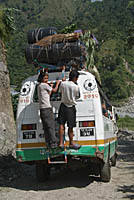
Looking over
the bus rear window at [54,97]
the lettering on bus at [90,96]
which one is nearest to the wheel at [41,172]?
the bus rear window at [54,97]

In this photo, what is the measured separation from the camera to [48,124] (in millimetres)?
6879

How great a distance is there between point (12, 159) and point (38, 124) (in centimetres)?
333

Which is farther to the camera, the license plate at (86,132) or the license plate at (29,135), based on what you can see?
the license plate at (29,135)

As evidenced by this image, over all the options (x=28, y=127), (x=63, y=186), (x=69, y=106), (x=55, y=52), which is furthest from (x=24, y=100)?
(x=63, y=186)

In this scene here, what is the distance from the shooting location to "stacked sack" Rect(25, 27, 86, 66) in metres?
7.71

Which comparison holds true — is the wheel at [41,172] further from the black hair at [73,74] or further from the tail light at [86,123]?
the black hair at [73,74]

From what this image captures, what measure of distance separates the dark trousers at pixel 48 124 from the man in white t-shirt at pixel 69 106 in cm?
17

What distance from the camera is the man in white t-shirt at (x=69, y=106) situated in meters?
6.86

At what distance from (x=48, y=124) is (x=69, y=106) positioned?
0.62 metres

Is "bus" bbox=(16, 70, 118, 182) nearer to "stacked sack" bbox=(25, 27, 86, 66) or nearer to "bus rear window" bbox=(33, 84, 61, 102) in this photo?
"bus rear window" bbox=(33, 84, 61, 102)

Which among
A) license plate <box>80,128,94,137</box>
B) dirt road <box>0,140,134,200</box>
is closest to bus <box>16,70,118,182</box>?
license plate <box>80,128,94,137</box>

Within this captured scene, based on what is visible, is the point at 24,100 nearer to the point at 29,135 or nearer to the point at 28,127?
the point at 28,127

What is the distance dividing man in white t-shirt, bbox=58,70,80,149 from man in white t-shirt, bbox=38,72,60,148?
0.18 meters

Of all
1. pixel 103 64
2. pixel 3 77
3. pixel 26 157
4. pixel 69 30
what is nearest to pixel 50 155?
pixel 26 157
